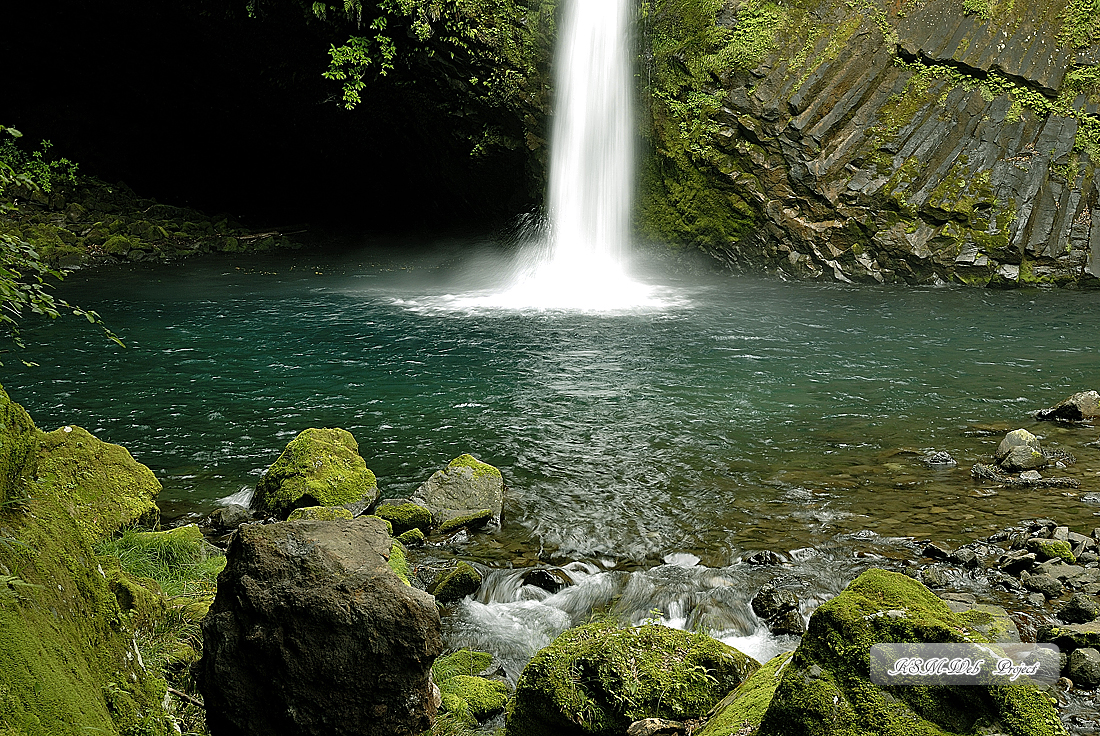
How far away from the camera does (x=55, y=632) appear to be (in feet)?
7.87

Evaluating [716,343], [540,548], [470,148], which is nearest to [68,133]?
[470,148]

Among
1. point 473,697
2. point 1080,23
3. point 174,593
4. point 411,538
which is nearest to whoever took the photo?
point 473,697

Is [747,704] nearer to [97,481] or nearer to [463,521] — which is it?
[463,521]

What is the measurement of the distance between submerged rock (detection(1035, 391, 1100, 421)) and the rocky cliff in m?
9.82

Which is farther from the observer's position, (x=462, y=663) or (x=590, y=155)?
(x=590, y=155)

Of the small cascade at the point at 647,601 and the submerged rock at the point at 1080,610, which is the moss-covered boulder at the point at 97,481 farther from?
the submerged rock at the point at 1080,610

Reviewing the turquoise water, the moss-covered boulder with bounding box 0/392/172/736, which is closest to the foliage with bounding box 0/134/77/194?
the turquoise water

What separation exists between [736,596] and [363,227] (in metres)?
26.3

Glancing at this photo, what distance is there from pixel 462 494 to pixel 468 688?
9.01ft

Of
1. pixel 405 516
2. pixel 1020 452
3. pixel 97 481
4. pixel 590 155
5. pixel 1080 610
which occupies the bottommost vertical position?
pixel 405 516

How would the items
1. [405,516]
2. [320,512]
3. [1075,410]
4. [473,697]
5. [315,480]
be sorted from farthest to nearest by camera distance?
[1075,410], [315,480], [405,516], [320,512], [473,697]

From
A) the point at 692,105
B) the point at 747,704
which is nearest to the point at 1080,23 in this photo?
the point at 692,105

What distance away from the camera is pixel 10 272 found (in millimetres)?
2980

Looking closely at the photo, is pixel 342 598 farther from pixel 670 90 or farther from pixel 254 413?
pixel 670 90
